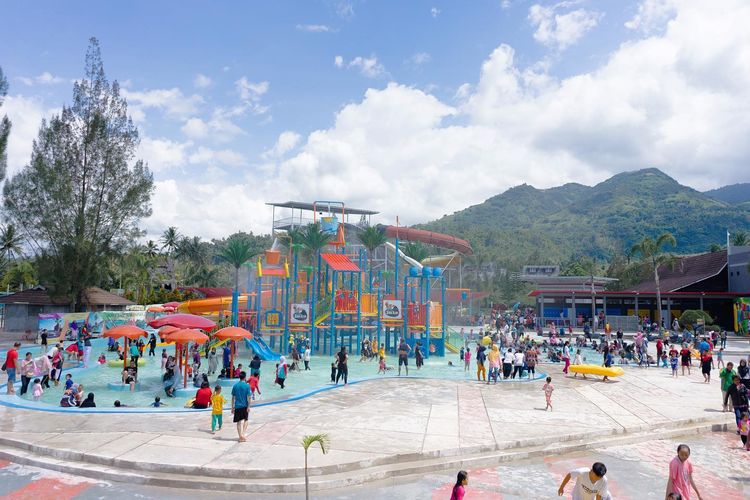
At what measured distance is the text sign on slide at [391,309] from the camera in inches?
1238

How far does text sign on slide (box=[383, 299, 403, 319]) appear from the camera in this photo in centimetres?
3145

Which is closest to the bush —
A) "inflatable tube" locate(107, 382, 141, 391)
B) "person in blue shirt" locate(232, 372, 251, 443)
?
"inflatable tube" locate(107, 382, 141, 391)

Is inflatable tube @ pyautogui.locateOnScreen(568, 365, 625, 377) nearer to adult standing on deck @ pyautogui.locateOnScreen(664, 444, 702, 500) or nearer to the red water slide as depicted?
adult standing on deck @ pyautogui.locateOnScreen(664, 444, 702, 500)

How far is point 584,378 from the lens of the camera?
2228 centimetres

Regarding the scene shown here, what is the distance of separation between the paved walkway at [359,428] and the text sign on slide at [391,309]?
12.4m

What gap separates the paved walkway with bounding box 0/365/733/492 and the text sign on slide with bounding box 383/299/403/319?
40.8 ft

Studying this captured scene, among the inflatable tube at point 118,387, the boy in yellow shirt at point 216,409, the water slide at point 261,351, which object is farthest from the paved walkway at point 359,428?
the water slide at point 261,351

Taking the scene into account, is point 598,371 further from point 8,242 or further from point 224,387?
point 8,242

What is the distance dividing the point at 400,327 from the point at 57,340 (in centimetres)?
2198

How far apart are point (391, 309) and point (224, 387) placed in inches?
527

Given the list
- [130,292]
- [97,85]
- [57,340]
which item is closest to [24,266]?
[130,292]

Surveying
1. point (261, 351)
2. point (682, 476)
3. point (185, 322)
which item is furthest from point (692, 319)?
point (682, 476)

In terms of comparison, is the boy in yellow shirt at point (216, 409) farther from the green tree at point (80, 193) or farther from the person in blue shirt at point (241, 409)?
the green tree at point (80, 193)

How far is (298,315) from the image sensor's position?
3103 cm
